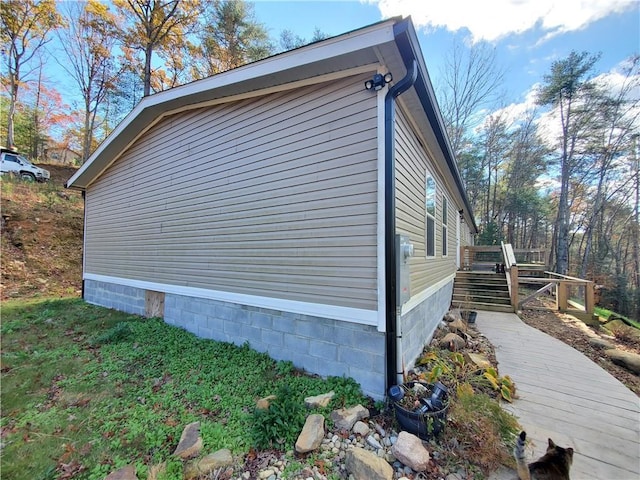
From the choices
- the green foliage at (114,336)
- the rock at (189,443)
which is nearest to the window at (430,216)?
the rock at (189,443)

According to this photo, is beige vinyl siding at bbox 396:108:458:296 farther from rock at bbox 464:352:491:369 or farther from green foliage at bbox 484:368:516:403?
green foliage at bbox 484:368:516:403

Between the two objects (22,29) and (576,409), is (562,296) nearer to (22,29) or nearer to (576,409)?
(576,409)

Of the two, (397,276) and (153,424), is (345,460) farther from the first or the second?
(153,424)

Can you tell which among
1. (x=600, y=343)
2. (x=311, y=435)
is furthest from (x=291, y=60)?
(x=600, y=343)

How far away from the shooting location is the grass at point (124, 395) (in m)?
2.39

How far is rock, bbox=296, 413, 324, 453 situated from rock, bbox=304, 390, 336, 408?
21 centimetres

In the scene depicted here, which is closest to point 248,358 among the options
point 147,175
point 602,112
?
point 147,175

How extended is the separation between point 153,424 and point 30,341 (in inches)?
169

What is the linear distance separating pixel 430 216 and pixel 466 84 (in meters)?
13.3

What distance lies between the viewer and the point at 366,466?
6.69ft

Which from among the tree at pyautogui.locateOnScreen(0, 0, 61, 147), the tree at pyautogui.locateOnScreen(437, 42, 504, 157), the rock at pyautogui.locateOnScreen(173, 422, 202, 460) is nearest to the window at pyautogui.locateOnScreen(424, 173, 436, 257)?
the rock at pyautogui.locateOnScreen(173, 422, 202, 460)

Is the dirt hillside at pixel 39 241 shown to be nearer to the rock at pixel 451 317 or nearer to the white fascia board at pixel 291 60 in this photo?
the white fascia board at pixel 291 60

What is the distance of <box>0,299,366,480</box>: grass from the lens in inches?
94.0

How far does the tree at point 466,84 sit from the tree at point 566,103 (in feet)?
9.28
